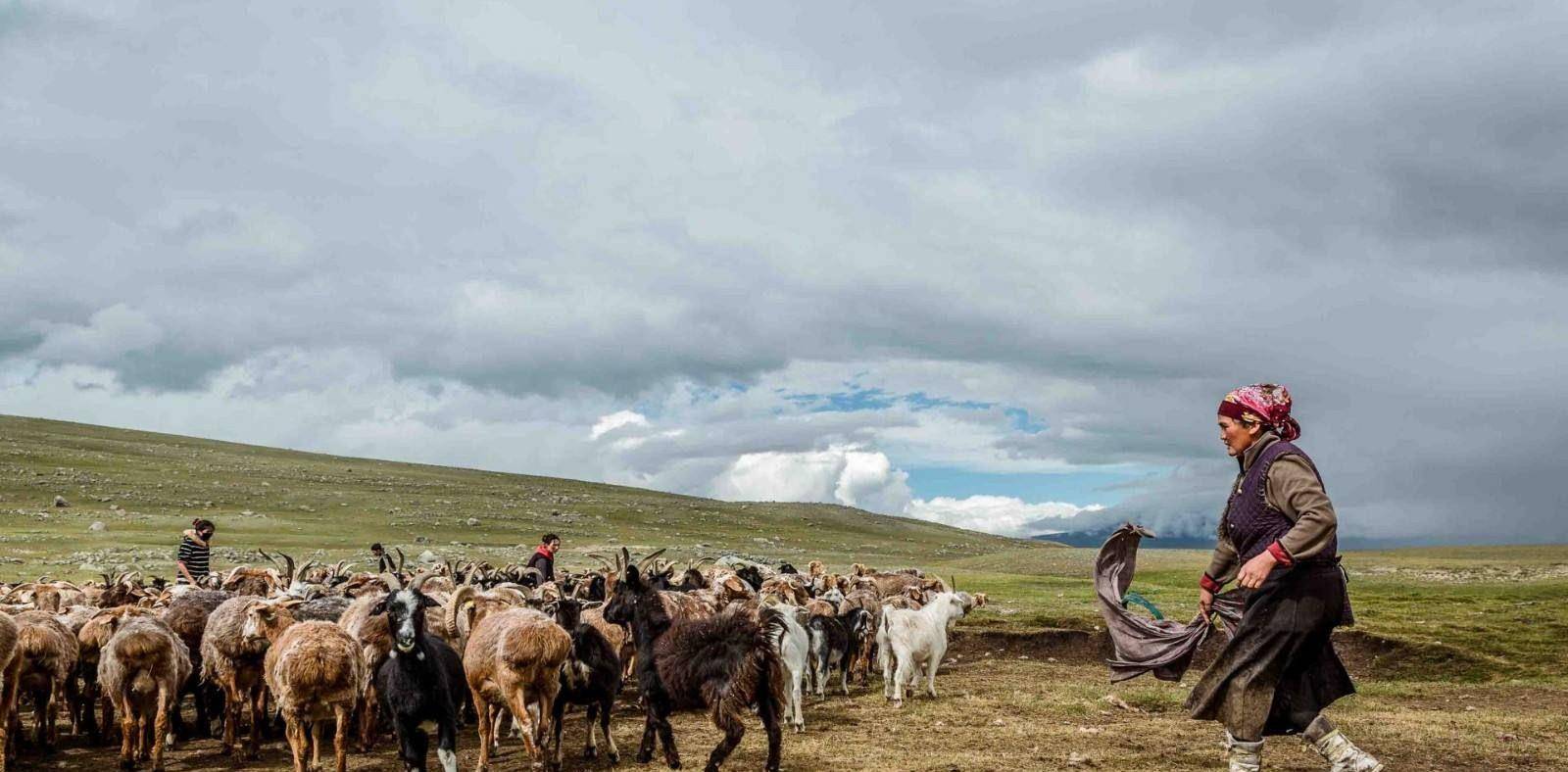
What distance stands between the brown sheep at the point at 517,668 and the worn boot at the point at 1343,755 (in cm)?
673

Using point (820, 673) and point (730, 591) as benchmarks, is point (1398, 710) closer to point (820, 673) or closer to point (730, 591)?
point (820, 673)

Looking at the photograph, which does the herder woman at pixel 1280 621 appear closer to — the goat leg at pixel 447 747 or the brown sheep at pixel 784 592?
the goat leg at pixel 447 747

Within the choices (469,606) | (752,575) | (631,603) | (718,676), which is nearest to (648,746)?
(718,676)

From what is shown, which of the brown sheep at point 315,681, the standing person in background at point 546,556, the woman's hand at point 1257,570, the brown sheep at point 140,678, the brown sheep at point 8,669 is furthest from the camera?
the standing person in background at point 546,556

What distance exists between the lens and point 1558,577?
3888cm

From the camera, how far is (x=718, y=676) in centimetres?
980

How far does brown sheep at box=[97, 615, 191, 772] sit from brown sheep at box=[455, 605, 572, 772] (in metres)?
3.11

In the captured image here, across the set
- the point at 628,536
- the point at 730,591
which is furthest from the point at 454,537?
the point at 730,591

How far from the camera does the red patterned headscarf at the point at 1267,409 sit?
7141 mm

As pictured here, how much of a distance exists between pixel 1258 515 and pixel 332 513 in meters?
88.0

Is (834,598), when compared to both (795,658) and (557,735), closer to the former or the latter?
(795,658)

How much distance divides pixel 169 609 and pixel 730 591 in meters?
8.33

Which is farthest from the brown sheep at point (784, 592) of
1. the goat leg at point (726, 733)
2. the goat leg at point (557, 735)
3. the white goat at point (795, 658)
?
the goat leg at point (726, 733)

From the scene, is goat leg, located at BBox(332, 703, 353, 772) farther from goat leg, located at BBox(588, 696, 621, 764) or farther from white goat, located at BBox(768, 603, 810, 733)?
white goat, located at BBox(768, 603, 810, 733)
